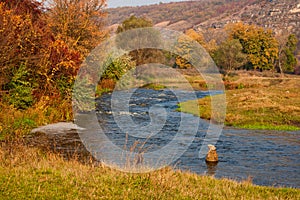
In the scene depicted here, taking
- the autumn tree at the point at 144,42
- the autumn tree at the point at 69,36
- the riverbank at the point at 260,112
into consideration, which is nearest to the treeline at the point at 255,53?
the autumn tree at the point at 144,42

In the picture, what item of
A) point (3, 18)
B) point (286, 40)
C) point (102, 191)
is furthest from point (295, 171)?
point (286, 40)

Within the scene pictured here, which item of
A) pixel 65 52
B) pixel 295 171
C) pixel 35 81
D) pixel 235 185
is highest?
pixel 65 52

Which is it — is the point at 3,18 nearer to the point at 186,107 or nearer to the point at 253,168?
the point at 253,168

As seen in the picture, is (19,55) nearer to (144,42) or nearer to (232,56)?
(144,42)

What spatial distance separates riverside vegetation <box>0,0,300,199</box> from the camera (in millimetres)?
9508

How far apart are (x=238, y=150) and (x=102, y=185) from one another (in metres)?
12.7

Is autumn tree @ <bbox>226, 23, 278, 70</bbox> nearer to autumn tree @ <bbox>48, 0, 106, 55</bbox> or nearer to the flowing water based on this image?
autumn tree @ <bbox>48, 0, 106, 55</bbox>

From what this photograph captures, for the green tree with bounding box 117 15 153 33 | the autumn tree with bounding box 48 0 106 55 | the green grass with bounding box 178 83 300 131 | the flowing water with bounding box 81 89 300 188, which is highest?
the green tree with bounding box 117 15 153 33

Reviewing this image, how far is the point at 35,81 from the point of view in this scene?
2600cm

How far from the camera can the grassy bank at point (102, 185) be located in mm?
9039

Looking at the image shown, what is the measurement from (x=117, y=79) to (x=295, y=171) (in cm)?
4378

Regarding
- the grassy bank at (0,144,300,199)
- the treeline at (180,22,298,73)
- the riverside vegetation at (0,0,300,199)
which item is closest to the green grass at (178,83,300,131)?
the riverside vegetation at (0,0,300,199)

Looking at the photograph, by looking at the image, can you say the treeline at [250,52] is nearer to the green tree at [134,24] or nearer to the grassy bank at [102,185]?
the green tree at [134,24]

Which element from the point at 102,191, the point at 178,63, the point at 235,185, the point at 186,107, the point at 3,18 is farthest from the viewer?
the point at 178,63
